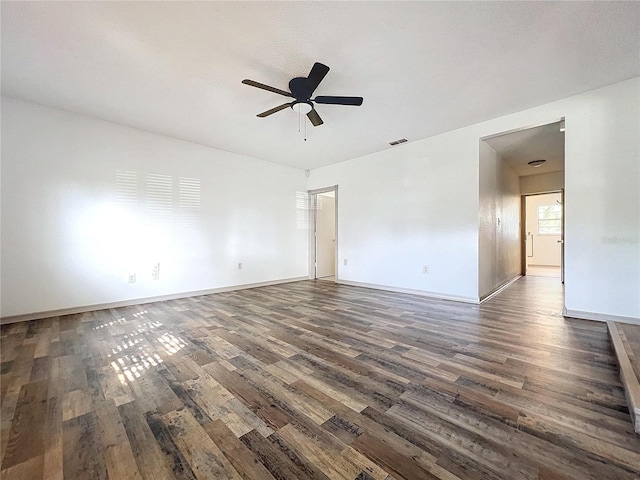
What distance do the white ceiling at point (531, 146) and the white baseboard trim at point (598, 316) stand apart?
92.0 inches

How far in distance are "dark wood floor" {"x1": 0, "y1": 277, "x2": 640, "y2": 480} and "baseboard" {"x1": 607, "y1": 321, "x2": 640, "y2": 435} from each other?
55 millimetres

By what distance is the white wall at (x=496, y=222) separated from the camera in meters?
3.88

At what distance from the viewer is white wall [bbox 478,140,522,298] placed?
3.88 m

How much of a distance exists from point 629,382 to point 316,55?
3.14m

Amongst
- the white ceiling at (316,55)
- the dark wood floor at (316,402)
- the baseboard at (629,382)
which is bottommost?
the dark wood floor at (316,402)

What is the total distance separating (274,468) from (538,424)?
51.5 inches

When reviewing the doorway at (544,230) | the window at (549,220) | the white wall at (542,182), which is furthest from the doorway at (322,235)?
the window at (549,220)

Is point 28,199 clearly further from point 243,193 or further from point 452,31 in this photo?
point 452,31

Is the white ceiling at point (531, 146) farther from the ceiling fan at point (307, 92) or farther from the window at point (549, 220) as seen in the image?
the window at point (549, 220)

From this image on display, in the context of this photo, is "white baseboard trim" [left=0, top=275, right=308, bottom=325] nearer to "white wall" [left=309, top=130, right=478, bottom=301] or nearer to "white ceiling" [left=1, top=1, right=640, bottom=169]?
"white wall" [left=309, top=130, right=478, bottom=301]

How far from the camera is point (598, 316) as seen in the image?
2.84 m

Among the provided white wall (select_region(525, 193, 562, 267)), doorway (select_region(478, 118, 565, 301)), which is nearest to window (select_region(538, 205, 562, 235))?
white wall (select_region(525, 193, 562, 267))

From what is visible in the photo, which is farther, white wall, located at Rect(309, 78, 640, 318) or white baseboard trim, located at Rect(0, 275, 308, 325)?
white baseboard trim, located at Rect(0, 275, 308, 325)

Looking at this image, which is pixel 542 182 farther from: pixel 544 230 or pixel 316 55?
pixel 316 55
